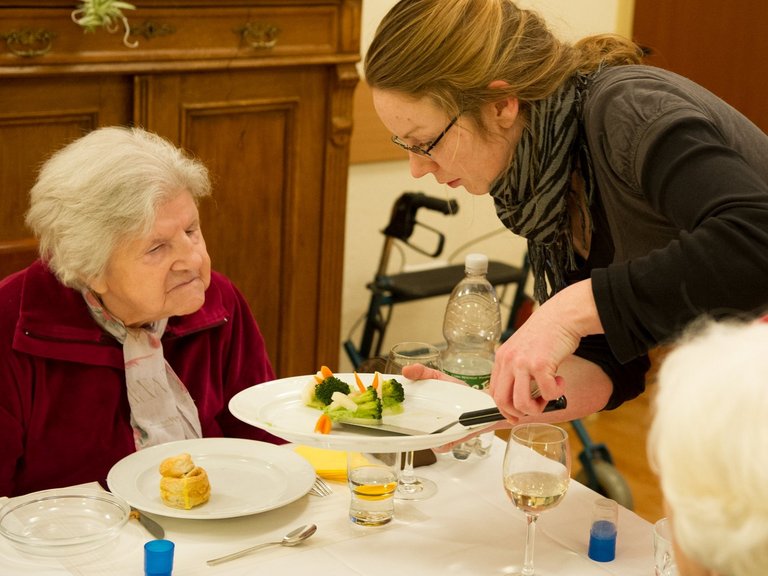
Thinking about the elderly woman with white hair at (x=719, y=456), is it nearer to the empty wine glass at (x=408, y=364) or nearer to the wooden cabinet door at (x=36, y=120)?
the empty wine glass at (x=408, y=364)

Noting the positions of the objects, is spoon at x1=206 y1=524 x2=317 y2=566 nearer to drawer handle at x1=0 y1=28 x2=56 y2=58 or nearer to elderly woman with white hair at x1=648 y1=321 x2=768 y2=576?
elderly woman with white hair at x1=648 y1=321 x2=768 y2=576

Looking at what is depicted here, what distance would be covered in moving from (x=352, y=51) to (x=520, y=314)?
126 centimetres

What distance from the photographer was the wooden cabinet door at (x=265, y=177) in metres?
3.18

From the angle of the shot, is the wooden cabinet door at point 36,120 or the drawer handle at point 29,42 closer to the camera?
the drawer handle at point 29,42

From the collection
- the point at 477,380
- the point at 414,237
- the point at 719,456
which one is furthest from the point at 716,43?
the point at 719,456

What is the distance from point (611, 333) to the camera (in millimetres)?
1453

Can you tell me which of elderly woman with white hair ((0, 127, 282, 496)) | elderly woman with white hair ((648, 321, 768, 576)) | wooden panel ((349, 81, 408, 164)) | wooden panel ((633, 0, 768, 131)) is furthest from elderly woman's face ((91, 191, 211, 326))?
wooden panel ((633, 0, 768, 131))

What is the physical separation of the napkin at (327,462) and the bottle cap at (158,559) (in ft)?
1.23

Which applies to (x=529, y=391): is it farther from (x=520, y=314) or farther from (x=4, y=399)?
(x=520, y=314)

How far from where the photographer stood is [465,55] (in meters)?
1.68

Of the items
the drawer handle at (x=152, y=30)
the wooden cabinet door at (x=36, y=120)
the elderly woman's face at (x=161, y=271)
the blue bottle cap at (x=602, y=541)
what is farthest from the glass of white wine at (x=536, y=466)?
the drawer handle at (x=152, y=30)

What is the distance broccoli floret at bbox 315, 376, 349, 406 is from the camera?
1790mm

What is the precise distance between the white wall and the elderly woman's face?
201cm

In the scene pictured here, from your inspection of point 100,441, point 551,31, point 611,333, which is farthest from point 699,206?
point 100,441
